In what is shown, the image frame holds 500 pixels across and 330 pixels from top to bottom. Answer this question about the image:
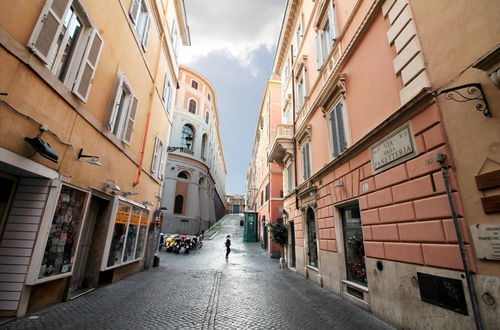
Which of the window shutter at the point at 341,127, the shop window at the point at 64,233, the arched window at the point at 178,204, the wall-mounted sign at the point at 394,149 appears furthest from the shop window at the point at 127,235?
the arched window at the point at 178,204

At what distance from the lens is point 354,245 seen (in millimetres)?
7074

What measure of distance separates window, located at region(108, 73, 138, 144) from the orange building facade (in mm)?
7192

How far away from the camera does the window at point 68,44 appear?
14.5 feet

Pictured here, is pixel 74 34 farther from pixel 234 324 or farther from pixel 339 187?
pixel 339 187

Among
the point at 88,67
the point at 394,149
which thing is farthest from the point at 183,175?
the point at 394,149

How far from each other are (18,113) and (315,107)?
9336 mm

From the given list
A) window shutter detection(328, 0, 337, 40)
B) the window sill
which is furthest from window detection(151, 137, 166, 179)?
the window sill

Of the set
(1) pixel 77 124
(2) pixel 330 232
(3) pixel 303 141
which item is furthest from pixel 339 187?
(1) pixel 77 124

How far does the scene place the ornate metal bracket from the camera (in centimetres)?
339

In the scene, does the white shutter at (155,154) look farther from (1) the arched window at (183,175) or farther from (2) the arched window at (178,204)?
(1) the arched window at (183,175)

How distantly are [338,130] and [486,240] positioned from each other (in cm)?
550

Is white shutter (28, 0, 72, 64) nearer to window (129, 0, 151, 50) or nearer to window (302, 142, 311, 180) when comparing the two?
window (129, 0, 151, 50)

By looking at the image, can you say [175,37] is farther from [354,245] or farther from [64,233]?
[354,245]

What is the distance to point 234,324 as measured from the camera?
4852 mm
